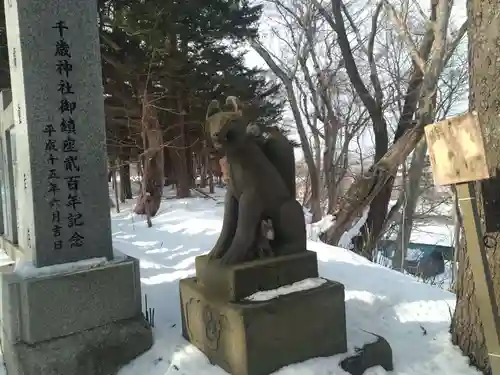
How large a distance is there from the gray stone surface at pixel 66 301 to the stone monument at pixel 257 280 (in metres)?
0.47

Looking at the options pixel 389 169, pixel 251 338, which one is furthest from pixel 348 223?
pixel 251 338

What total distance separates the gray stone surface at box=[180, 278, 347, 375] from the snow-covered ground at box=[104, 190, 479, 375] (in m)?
0.09

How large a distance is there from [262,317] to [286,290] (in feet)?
1.07

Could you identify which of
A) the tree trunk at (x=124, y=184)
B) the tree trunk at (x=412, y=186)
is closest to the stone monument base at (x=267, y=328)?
the tree trunk at (x=412, y=186)

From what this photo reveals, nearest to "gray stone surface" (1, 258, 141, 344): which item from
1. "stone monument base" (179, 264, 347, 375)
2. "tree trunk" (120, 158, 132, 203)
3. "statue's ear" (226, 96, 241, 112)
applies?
"stone monument base" (179, 264, 347, 375)

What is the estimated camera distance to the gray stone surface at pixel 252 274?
115 inches

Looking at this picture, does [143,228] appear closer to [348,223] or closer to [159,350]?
[348,223]

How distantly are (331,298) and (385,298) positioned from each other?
135 centimetres

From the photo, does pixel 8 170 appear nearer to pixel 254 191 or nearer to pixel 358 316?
pixel 254 191

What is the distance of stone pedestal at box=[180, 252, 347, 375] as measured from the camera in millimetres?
2766

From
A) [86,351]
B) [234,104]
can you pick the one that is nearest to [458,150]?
[234,104]

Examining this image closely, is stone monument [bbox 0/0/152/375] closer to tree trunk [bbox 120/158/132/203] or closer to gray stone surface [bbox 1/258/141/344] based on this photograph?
gray stone surface [bbox 1/258/141/344]

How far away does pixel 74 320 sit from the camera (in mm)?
3150

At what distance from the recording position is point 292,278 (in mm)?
3164
